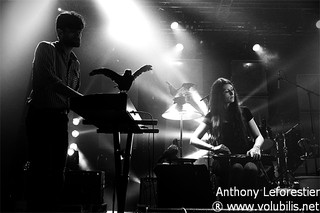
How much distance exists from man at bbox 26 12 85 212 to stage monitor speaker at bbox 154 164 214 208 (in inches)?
49.5

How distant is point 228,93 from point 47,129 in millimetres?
1955

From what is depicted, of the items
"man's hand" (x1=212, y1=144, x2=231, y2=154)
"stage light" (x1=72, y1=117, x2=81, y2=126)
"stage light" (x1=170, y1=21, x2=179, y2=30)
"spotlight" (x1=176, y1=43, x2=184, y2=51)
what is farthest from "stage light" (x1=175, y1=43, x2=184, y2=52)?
"man's hand" (x1=212, y1=144, x2=231, y2=154)

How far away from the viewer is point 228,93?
10.8ft

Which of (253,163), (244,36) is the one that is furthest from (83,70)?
(253,163)

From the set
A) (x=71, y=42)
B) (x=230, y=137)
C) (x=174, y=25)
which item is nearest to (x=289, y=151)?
(x=174, y=25)

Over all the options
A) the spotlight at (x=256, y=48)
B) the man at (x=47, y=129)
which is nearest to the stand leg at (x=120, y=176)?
the man at (x=47, y=129)

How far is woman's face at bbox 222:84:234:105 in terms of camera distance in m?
3.27

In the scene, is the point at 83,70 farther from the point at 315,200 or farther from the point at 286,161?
the point at 315,200

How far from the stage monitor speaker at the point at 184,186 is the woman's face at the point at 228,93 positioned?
0.74 m

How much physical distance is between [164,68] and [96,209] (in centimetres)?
528

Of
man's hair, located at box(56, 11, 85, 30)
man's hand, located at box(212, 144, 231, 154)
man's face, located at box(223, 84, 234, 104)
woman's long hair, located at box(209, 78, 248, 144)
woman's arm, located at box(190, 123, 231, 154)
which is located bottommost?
man's hand, located at box(212, 144, 231, 154)

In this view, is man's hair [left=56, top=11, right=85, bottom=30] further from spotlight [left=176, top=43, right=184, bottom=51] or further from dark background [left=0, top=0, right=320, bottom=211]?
spotlight [left=176, top=43, right=184, bottom=51]

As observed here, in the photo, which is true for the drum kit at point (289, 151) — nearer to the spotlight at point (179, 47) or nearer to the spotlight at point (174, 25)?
the spotlight at point (179, 47)

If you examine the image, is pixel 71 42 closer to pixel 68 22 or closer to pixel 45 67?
pixel 68 22
